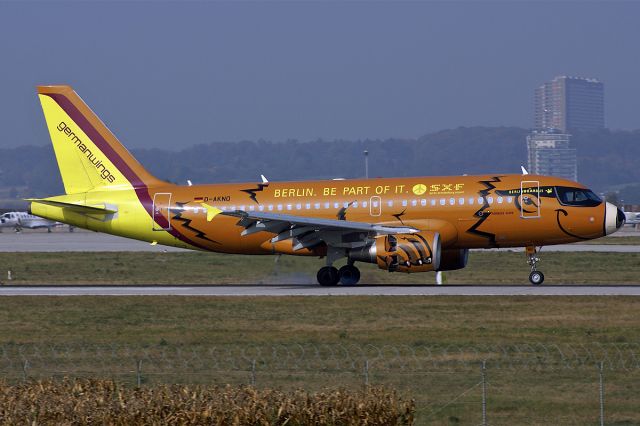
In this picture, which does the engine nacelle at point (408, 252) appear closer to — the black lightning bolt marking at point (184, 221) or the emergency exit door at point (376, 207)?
the emergency exit door at point (376, 207)

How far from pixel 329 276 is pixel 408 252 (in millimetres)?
4916

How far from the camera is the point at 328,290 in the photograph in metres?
44.3

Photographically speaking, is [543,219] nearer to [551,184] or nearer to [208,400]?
[551,184]

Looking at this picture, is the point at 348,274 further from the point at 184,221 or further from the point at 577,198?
the point at 577,198

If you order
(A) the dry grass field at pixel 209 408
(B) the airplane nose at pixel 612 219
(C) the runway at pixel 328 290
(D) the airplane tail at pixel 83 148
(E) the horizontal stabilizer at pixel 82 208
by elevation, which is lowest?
(A) the dry grass field at pixel 209 408

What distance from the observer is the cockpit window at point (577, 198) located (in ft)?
145

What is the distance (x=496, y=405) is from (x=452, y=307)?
52.0 ft

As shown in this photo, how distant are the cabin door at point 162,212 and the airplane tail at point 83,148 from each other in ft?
4.39

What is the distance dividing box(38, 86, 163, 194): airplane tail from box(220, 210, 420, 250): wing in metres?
6.86

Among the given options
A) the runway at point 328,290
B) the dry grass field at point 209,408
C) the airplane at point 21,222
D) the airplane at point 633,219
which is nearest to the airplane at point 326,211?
the runway at point 328,290

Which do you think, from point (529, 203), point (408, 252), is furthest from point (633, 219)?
point (408, 252)

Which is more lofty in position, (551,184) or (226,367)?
(551,184)

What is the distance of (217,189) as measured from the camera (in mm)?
48469

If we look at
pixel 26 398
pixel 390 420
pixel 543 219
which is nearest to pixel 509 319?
pixel 543 219
